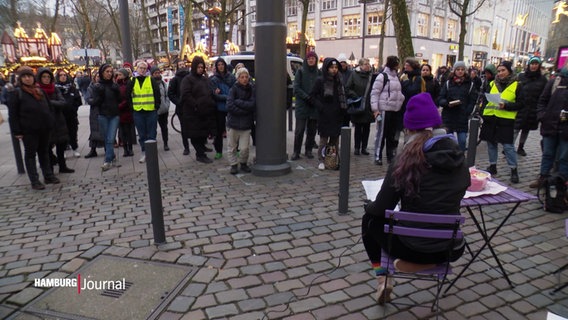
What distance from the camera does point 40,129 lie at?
19.8 ft

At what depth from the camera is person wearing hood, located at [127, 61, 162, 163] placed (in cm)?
755

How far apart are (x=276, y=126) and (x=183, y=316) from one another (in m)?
3.98

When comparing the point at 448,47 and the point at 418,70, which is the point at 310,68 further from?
the point at 448,47

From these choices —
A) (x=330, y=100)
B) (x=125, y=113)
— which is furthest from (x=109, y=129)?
(x=330, y=100)

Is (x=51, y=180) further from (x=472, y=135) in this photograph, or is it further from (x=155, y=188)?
(x=472, y=135)

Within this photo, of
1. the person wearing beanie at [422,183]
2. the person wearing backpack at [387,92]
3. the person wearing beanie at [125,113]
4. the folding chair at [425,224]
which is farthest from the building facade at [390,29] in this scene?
the folding chair at [425,224]

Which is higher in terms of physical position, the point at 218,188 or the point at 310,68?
the point at 310,68

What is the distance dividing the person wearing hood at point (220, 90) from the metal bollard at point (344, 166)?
3676 millimetres

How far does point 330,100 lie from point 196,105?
2.54m

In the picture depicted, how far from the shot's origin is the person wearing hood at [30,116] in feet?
19.3

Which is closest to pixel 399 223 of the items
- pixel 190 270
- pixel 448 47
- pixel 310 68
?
pixel 190 270

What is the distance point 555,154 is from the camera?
5.71 meters

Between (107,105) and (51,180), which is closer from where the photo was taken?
(51,180)

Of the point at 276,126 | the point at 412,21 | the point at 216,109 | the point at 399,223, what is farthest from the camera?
the point at 412,21
